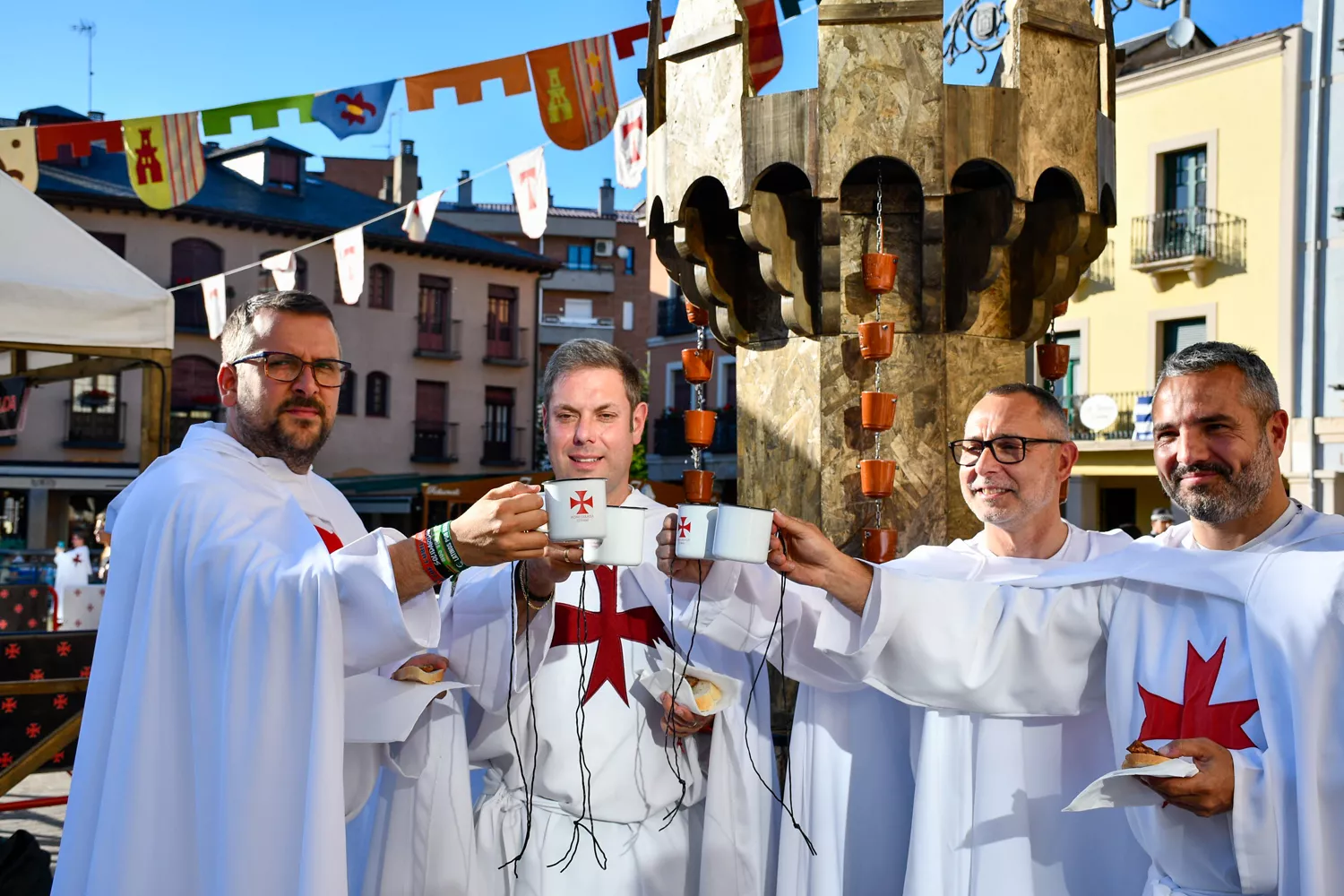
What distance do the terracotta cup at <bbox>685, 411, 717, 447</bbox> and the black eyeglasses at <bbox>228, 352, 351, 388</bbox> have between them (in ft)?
4.98

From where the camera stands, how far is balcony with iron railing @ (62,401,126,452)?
28.2 meters

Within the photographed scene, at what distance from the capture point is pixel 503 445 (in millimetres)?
34594

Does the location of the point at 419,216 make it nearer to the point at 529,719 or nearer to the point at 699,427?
the point at 699,427

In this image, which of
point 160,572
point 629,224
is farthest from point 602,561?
point 629,224

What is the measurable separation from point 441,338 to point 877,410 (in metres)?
30.9

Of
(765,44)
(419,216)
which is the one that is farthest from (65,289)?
(419,216)

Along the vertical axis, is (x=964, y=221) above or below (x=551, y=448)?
above

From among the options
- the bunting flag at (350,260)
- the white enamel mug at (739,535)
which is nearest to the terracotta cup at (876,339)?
the white enamel mug at (739,535)

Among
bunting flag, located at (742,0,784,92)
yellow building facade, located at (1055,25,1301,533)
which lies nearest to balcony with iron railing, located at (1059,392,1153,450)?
yellow building facade, located at (1055,25,1301,533)

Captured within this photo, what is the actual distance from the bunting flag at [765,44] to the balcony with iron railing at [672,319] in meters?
30.0

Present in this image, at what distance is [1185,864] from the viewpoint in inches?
99.4

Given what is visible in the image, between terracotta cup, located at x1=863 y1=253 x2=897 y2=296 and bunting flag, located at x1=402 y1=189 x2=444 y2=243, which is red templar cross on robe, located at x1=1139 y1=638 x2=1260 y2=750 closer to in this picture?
terracotta cup, located at x1=863 y1=253 x2=897 y2=296

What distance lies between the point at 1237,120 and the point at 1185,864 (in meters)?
21.6

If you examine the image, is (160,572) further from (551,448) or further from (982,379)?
(982,379)
